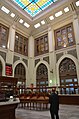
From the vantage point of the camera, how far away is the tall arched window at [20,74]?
12127mm

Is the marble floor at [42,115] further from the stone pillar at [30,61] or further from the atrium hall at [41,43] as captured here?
the stone pillar at [30,61]

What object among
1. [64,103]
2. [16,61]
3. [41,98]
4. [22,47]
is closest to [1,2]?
[22,47]

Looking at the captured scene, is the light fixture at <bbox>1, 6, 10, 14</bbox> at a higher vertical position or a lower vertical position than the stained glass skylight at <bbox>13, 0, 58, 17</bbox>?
lower

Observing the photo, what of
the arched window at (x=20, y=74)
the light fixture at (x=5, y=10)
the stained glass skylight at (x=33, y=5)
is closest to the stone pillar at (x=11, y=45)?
the arched window at (x=20, y=74)

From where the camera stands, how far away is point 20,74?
12484 mm

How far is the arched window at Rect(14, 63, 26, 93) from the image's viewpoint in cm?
1213

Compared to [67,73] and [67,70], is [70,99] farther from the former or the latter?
[67,70]

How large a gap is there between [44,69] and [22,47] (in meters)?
4.15

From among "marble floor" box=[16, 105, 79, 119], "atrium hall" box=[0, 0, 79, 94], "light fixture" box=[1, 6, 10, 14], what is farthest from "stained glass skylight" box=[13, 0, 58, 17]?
"marble floor" box=[16, 105, 79, 119]

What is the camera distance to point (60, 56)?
38.2ft

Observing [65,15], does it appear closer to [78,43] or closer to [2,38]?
[78,43]

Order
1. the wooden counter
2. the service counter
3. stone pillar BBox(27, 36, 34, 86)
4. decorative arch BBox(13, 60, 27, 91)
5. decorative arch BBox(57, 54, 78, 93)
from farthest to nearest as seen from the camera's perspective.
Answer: stone pillar BBox(27, 36, 34, 86) → decorative arch BBox(13, 60, 27, 91) → decorative arch BBox(57, 54, 78, 93) → the service counter → the wooden counter

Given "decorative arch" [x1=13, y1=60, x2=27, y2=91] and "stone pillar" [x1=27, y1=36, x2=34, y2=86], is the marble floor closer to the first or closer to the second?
"decorative arch" [x1=13, y1=60, x2=27, y2=91]

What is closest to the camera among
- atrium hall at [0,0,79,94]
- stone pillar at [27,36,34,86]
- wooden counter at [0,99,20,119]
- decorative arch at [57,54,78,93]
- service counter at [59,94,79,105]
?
wooden counter at [0,99,20,119]
